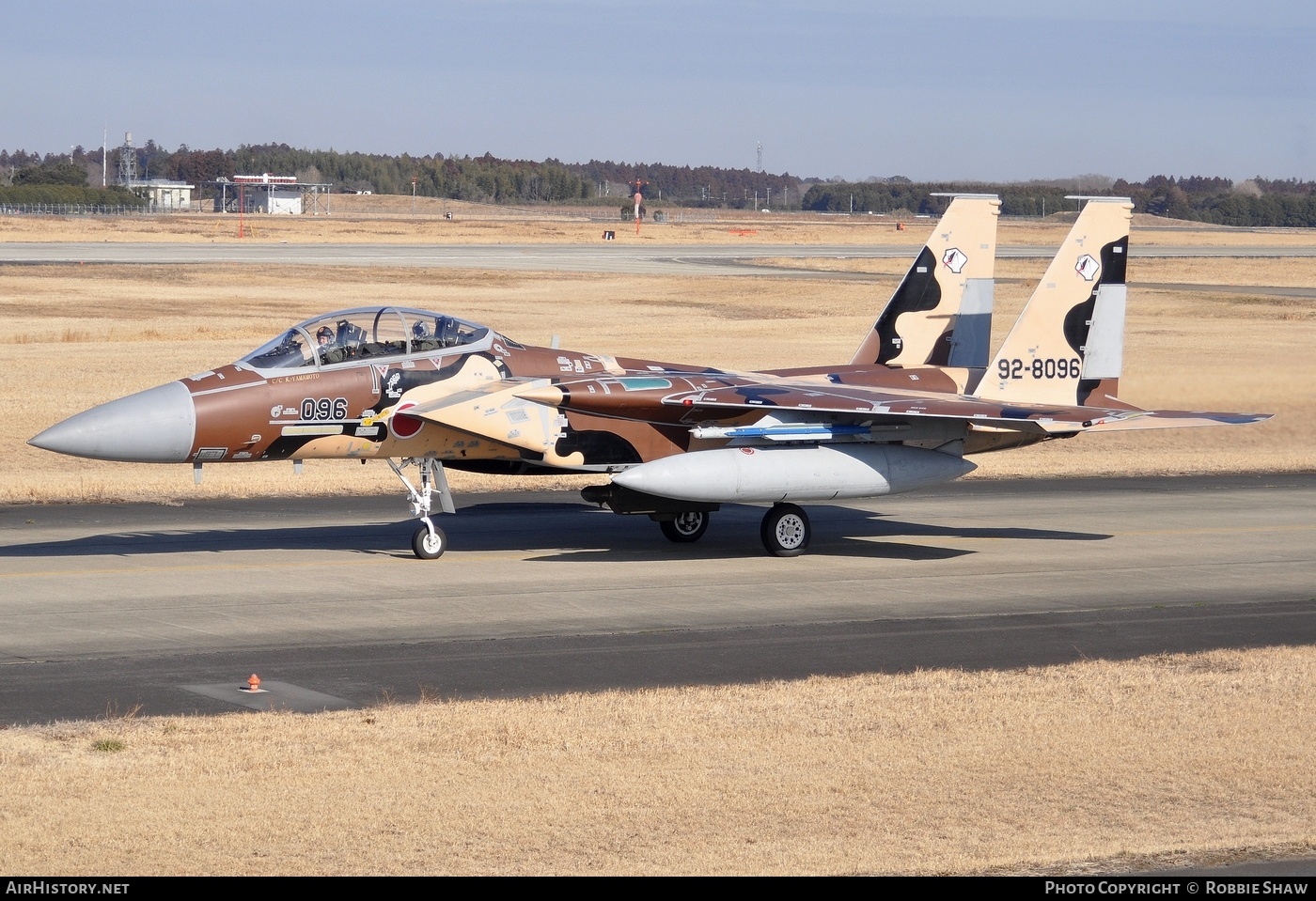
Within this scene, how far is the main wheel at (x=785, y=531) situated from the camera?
19.8 metres

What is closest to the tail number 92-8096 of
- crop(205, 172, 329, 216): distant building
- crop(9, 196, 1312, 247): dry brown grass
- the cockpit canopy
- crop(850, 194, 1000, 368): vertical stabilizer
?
crop(850, 194, 1000, 368): vertical stabilizer

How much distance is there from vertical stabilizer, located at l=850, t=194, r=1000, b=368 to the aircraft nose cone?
10.4m

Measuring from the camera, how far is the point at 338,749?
10.6 meters

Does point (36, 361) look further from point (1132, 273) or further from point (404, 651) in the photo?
point (1132, 273)

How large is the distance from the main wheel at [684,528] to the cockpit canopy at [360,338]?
394 cm

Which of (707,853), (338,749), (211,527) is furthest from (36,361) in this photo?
(707,853)

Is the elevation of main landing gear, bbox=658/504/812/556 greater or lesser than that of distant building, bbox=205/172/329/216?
lesser

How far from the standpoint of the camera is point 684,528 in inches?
826

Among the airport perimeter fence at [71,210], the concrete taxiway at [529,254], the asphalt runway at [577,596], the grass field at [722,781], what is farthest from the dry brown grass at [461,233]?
the grass field at [722,781]

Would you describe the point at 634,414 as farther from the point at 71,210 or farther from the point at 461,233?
the point at 71,210

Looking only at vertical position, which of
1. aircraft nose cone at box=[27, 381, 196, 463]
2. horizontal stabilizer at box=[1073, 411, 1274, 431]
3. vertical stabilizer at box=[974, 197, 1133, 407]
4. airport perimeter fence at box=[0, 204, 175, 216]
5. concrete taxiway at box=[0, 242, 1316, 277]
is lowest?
aircraft nose cone at box=[27, 381, 196, 463]

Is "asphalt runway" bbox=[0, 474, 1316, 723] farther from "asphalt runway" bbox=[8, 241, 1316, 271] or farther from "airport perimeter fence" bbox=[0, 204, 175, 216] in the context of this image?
"airport perimeter fence" bbox=[0, 204, 175, 216]

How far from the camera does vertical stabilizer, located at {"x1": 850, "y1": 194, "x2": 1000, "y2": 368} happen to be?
22.8 metres

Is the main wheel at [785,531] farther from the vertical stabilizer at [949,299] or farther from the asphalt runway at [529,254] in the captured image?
the asphalt runway at [529,254]
